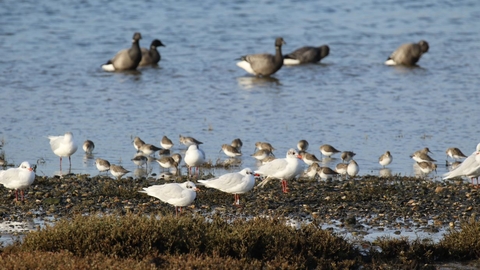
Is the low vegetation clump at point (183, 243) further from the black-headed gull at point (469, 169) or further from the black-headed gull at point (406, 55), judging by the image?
the black-headed gull at point (406, 55)

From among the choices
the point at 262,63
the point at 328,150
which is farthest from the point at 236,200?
the point at 262,63

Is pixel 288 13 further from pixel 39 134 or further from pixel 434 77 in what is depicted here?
pixel 39 134

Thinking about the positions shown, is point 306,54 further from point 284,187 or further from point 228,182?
point 228,182

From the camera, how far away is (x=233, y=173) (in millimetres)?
12930

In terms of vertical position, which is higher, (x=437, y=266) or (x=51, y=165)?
(x=437, y=266)

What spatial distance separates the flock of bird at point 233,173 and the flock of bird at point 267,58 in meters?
10.6

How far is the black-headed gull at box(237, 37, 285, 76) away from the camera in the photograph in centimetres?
2853

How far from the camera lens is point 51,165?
17.0 metres

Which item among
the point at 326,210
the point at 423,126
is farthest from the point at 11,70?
the point at 326,210

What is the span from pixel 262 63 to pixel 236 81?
57.5 inches

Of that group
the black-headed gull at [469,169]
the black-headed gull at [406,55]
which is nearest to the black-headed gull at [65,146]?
the black-headed gull at [469,169]

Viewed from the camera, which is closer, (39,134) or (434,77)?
(39,134)

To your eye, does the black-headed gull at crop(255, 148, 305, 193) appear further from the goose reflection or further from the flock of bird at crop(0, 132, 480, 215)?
the goose reflection

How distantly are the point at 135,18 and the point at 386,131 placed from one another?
2134cm
